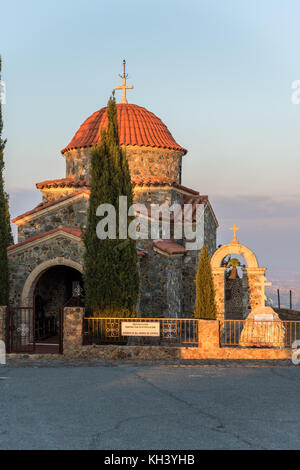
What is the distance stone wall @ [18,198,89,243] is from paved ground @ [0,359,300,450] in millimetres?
10036

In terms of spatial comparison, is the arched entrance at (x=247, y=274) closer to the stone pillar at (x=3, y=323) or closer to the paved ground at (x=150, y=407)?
the paved ground at (x=150, y=407)

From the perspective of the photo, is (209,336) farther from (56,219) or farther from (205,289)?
(56,219)

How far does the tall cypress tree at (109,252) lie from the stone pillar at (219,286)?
6437mm

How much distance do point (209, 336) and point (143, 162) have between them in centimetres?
1416

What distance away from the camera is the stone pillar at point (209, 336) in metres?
16.5

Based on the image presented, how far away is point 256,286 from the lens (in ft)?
80.5

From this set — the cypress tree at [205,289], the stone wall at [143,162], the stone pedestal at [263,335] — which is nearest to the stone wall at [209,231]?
the stone wall at [143,162]

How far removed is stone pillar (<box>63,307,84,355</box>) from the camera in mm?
16594

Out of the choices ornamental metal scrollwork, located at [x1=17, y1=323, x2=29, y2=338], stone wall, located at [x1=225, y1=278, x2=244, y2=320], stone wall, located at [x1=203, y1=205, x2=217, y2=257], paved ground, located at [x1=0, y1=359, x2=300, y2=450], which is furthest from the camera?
stone wall, located at [x1=225, y1=278, x2=244, y2=320]

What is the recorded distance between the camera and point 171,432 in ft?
26.9

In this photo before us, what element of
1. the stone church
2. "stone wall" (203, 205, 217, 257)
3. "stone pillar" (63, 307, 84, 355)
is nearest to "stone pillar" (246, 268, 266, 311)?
the stone church

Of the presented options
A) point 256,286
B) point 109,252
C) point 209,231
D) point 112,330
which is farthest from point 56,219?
point 256,286

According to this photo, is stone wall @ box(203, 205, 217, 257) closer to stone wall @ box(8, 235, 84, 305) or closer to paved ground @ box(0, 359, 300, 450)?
stone wall @ box(8, 235, 84, 305)

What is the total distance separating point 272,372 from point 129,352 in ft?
14.6
